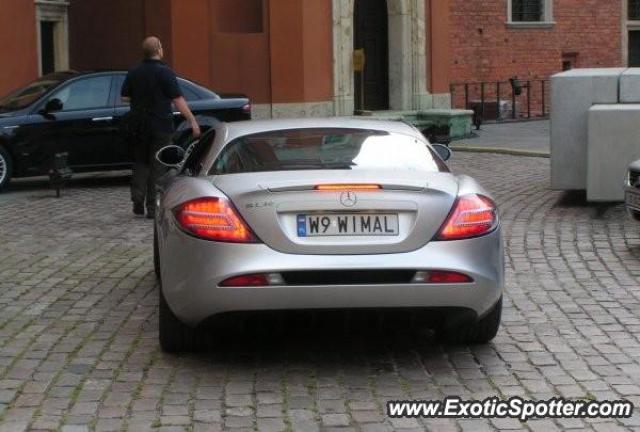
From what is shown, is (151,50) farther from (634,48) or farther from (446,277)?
(634,48)

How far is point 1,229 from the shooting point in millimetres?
13203

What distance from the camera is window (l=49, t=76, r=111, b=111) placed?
57.4ft

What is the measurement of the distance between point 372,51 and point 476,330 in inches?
821

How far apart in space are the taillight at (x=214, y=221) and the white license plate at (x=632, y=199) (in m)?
5.30

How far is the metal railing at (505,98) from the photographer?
32.3 meters

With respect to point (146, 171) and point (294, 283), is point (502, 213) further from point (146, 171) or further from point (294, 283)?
point (294, 283)

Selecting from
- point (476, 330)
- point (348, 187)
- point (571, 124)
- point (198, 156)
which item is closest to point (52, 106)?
point (571, 124)

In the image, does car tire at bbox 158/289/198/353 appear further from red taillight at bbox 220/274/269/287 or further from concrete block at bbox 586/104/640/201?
concrete block at bbox 586/104/640/201

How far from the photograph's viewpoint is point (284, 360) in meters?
7.20

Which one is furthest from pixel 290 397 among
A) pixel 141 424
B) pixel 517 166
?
pixel 517 166

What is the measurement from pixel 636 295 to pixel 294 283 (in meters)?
3.46

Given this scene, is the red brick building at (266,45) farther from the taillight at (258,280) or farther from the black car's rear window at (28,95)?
the taillight at (258,280)

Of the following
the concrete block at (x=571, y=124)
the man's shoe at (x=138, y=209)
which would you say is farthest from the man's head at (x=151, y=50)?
the concrete block at (x=571, y=124)

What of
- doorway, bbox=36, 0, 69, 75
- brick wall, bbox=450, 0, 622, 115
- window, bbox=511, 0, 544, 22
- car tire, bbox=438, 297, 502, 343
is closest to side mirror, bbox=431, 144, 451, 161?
car tire, bbox=438, 297, 502, 343
